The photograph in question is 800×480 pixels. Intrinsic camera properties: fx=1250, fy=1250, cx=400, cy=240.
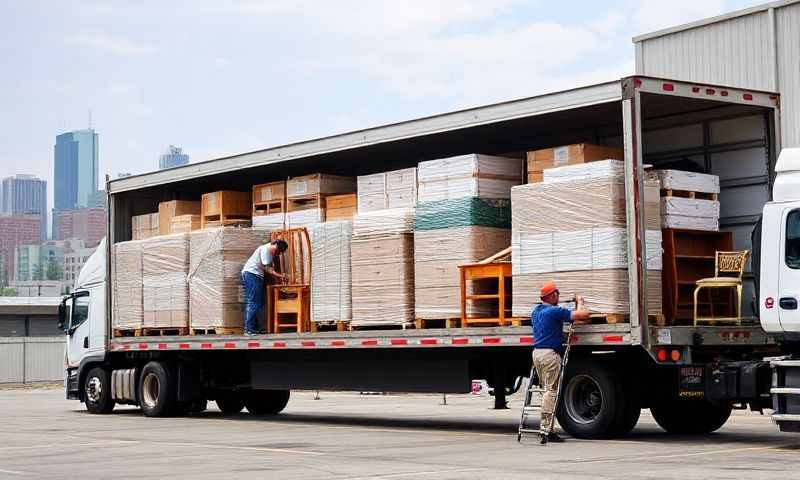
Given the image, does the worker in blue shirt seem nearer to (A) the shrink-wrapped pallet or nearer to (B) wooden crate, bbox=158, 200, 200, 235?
(A) the shrink-wrapped pallet

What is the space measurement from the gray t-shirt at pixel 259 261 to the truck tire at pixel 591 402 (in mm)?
5435

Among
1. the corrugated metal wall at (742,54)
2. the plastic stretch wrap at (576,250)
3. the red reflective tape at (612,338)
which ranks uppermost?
the corrugated metal wall at (742,54)

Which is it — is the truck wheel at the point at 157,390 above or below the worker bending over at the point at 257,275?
below

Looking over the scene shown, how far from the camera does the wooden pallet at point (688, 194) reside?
14203 millimetres

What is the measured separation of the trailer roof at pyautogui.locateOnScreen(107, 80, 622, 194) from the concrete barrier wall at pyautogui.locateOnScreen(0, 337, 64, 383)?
27.4 metres

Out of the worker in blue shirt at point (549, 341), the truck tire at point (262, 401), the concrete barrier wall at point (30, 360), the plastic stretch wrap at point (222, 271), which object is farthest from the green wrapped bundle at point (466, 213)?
the concrete barrier wall at point (30, 360)

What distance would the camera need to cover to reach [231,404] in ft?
73.0

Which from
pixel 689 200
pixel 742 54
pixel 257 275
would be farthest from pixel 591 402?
pixel 742 54

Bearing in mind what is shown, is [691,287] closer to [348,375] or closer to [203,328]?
[348,375]

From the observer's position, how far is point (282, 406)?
73.7ft

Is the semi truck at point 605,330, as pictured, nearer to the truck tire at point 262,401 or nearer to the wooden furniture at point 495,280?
the wooden furniture at point 495,280

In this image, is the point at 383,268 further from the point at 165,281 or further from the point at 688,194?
the point at 165,281

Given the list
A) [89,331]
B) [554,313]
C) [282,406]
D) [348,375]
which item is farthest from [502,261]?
[89,331]

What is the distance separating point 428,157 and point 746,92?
5542 mm
